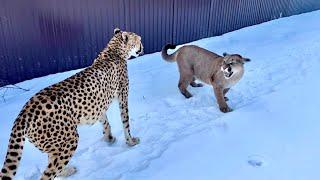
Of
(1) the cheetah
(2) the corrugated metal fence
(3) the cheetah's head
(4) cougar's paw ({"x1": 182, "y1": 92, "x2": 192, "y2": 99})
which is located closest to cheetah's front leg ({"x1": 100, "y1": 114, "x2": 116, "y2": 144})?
(1) the cheetah

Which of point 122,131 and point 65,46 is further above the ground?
point 65,46

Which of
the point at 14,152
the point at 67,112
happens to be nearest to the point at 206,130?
the point at 67,112

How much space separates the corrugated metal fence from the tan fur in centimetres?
171

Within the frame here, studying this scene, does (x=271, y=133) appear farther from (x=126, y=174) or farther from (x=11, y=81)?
(x=11, y=81)

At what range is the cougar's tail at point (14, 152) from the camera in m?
3.03

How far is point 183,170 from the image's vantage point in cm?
386

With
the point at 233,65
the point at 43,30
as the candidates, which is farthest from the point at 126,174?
the point at 43,30

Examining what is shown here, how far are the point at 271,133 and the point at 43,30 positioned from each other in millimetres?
4173

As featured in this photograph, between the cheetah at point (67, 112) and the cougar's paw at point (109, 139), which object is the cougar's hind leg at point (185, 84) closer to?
the cheetah at point (67, 112)

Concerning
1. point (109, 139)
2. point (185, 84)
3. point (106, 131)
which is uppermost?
point (185, 84)

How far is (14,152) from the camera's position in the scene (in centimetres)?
308

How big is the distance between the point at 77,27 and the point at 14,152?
402 centimetres

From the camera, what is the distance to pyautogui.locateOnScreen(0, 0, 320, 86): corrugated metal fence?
6.06 m

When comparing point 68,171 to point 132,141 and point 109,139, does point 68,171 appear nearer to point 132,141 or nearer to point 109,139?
point 109,139
